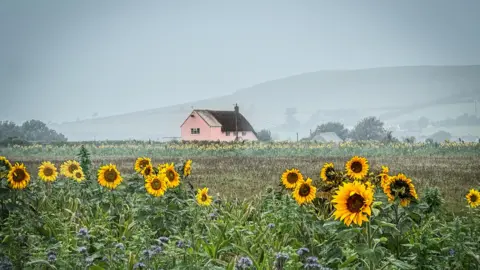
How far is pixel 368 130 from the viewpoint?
47.2m

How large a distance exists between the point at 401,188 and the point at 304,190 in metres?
0.88

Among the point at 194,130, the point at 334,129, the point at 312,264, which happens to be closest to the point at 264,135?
the point at 334,129

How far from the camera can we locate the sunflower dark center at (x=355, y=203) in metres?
3.71

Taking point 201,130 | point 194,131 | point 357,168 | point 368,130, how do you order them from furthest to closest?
point 368,130, point 201,130, point 194,131, point 357,168

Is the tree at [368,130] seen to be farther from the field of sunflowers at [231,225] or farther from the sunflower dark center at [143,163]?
the sunflower dark center at [143,163]

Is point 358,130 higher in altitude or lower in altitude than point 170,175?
higher

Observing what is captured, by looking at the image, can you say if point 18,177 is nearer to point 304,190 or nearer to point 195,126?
point 304,190

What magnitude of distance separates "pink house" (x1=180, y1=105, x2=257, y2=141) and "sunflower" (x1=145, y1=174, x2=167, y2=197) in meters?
33.3

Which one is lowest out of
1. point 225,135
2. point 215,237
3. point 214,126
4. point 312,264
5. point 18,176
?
point 215,237

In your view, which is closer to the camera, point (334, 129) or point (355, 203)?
point (355, 203)

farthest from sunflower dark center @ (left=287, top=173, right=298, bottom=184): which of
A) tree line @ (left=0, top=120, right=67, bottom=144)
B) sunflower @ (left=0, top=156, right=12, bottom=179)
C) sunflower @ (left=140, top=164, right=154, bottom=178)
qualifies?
tree line @ (left=0, top=120, right=67, bottom=144)

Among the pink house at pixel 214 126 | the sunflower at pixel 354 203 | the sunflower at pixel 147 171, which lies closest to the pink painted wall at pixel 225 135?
the pink house at pixel 214 126

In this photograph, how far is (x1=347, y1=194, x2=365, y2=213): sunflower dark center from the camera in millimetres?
3709

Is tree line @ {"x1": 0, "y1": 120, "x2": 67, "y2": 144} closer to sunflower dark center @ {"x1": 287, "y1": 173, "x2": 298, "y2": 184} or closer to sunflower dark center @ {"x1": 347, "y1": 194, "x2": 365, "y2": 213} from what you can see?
sunflower dark center @ {"x1": 287, "y1": 173, "x2": 298, "y2": 184}
